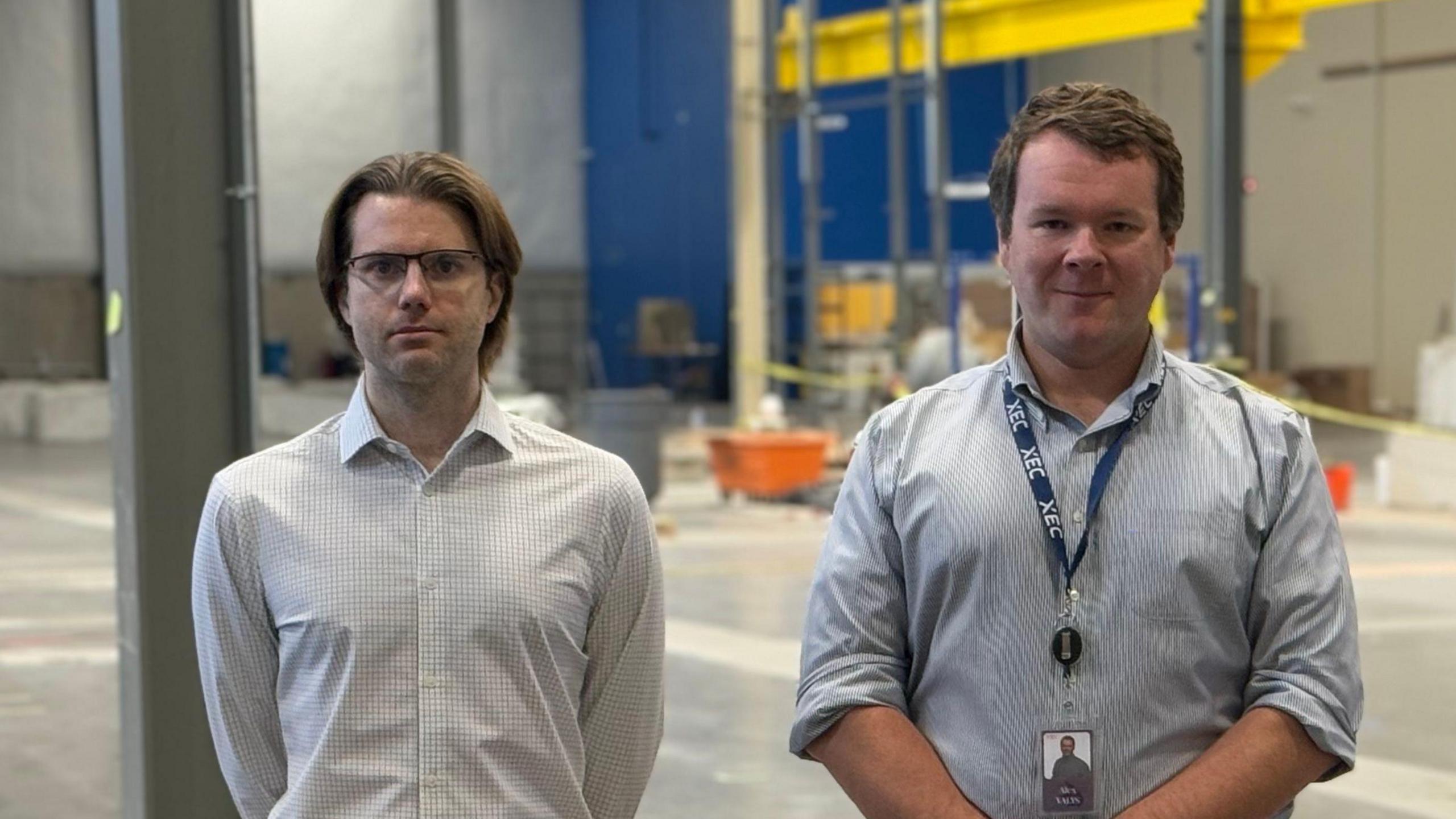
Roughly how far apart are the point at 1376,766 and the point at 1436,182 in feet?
62.1

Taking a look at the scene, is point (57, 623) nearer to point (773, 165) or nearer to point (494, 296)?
point (494, 296)

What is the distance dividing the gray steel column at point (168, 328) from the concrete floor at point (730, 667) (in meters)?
1.88

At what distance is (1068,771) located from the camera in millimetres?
2154

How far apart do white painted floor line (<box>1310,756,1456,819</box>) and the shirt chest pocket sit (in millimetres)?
4057

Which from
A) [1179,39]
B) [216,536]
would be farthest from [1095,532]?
[1179,39]

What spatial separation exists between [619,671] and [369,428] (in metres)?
0.48

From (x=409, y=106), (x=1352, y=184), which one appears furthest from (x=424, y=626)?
(x=1352, y=184)

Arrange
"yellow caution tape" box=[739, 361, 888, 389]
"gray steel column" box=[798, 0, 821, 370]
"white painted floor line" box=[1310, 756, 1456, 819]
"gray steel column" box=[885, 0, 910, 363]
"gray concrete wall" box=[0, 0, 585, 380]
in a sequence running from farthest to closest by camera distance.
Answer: "gray concrete wall" box=[0, 0, 585, 380] → "yellow caution tape" box=[739, 361, 888, 389] → "gray steel column" box=[798, 0, 821, 370] → "gray steel column" box=[885, 0, 910, 363] → "white painted floor line" box=[1310, 756, 1456, 819]

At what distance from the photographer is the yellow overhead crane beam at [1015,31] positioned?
42.4ft

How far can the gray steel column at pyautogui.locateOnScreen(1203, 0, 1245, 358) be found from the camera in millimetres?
8281

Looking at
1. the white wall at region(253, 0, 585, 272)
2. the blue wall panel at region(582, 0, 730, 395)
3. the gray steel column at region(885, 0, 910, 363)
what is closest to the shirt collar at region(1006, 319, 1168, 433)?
the white wall at region(253, 0, 585, 272)

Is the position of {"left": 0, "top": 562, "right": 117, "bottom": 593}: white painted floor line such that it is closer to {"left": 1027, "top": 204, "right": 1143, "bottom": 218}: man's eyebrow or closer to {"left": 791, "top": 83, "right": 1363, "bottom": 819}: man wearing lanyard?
{"left": 791, "top": 83, "right": 1363, "bottom": 819}: man wearing lanyard

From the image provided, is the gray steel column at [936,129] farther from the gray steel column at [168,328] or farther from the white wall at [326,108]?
the gray steel column at [168,328]

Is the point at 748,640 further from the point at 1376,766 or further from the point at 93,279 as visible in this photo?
the point at 93,279
